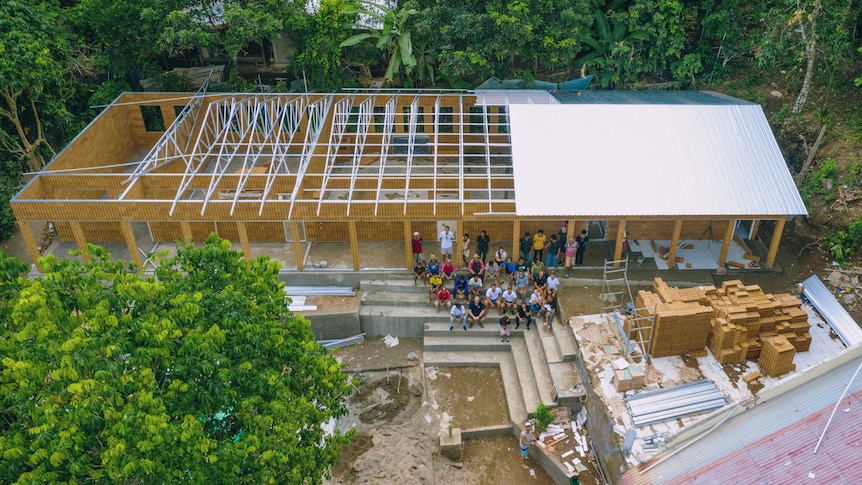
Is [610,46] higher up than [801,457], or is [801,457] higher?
[610,46]

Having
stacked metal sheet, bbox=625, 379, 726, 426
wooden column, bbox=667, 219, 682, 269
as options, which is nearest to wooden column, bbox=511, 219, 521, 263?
wooden column, bbox=667, 219, 682, 269

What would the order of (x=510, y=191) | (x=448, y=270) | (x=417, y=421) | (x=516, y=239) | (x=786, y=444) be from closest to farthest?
(x=786, y=444)
(x=417, y=421)
(x=448, y=270)
(x=516, y=239)
(x=510, y=191)

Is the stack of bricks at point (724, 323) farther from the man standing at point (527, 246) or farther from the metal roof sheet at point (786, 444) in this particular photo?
the man standing at point (527, 246)

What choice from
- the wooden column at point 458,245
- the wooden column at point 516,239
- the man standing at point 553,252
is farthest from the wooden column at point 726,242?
the wooden column at point 458,245

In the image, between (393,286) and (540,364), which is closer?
(540,364)

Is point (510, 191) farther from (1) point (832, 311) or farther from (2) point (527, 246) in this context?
(1) point (832, 311)

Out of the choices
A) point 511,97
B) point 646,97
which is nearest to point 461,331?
point 511,97

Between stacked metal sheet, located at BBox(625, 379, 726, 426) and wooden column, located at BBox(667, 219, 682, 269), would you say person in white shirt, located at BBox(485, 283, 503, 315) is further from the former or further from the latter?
wooden column, located at BBox(667, 219, 682, 269)
